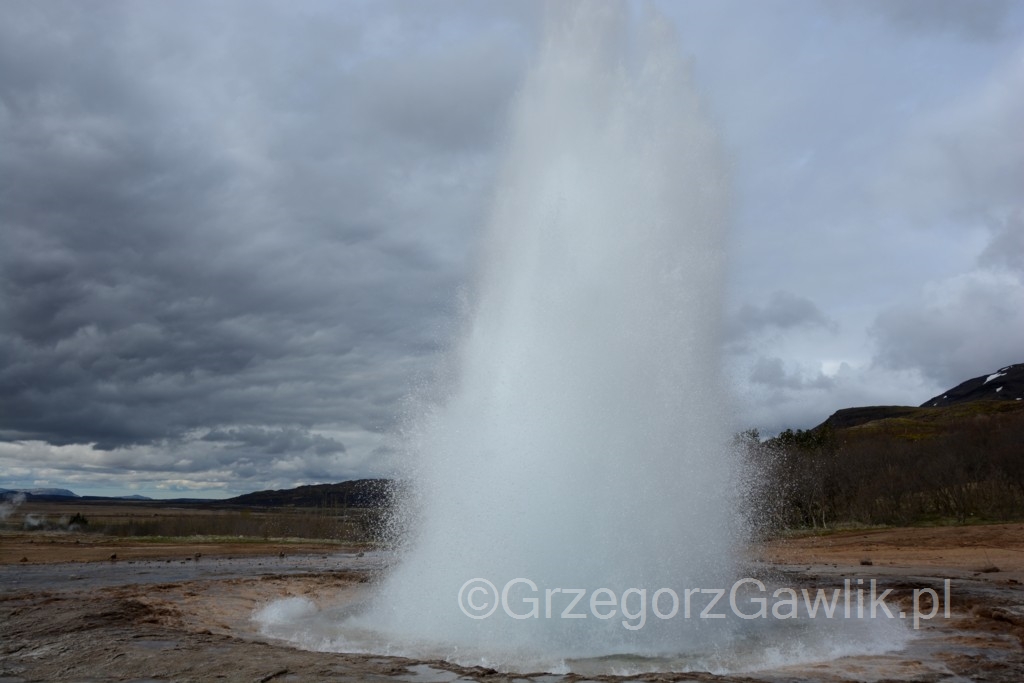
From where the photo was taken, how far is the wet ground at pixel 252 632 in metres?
8.38

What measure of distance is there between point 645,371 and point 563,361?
1570 millimetres

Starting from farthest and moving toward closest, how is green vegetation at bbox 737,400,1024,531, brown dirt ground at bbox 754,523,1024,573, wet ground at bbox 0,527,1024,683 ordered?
green vegetation at bbox 737,400,1024,531
brown dirt ground at bbox 754,523,1024,573
wet ground at bbox 0,527,1024,683

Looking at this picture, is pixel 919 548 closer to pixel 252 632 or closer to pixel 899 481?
pixel 899 481

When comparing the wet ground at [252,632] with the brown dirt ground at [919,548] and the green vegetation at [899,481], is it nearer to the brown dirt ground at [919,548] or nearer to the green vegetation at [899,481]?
the brown dirt ground at [919,548]

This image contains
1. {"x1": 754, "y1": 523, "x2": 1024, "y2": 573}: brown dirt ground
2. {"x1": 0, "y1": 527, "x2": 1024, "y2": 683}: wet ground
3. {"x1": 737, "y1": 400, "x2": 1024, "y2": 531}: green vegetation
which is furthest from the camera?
{"x1": 737, "y1": 400, "x2": 1024, "y2": 531}: green vegetation

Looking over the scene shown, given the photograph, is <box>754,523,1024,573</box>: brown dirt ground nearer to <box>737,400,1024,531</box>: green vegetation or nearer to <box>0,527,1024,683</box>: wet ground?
<box>0,527,1024,683</box>: wet ground

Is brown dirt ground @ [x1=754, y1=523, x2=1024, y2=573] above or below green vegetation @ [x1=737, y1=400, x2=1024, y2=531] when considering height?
below

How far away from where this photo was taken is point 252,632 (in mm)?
13969

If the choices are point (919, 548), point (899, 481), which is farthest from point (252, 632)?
point (899, 481)

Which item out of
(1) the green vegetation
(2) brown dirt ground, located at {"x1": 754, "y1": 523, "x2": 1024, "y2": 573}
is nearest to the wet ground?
(2) brown dirt ground, located at {"x1": 754, "y1": 523, "x2": 1024, "y2": 573}

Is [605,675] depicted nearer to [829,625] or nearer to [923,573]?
[829,625]

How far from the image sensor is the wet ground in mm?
8375

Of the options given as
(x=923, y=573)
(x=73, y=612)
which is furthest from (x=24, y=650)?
(x=923, y=573)

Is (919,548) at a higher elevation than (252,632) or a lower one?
lower
